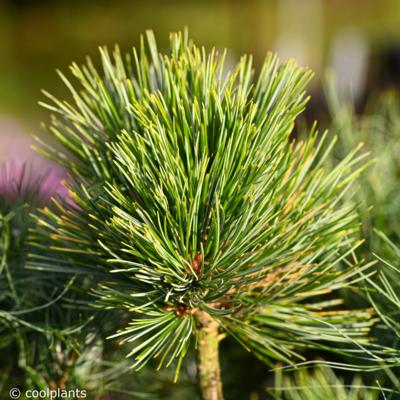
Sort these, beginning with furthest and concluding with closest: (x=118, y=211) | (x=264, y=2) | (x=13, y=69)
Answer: (x=264, y=2), (x=13, y=69), (x=118, y=211)

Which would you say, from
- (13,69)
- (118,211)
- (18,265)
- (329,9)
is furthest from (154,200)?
(329,9)

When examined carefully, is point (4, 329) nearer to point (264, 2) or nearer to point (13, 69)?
point (13, 69)

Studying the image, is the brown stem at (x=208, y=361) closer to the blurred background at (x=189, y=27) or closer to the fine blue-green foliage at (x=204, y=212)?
the fine blue-green foliage at (x=204, y=212)

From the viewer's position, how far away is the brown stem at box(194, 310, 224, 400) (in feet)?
0.92

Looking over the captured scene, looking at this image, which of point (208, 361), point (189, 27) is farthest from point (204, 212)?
point (189, 27)

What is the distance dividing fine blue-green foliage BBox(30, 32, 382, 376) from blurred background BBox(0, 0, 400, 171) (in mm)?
4612

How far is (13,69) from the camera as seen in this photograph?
515 cm

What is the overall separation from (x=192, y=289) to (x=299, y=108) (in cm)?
9

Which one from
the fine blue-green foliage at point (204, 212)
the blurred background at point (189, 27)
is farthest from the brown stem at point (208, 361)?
the blurred background at point (189, 27)

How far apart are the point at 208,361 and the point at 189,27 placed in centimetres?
Result: 650

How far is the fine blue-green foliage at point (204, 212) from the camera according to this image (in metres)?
0.25

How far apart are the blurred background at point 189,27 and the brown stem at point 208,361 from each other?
4641mm

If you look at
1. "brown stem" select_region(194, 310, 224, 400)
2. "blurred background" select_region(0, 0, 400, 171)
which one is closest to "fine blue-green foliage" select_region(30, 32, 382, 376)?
"brown stem" select_region(194, 310, 224, 400)

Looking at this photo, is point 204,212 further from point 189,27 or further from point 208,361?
point 189,27
